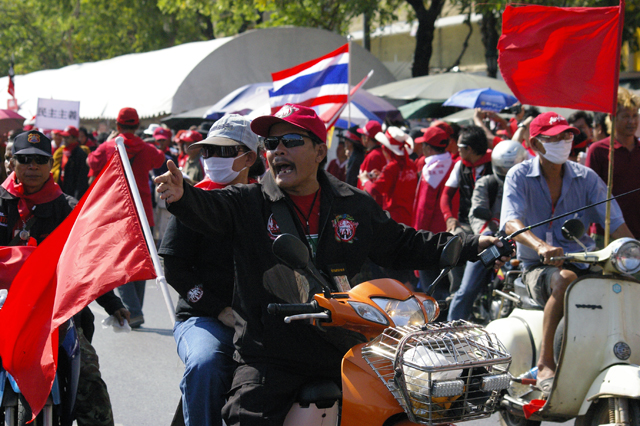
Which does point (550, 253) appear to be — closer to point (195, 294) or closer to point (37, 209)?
point (195, 294)

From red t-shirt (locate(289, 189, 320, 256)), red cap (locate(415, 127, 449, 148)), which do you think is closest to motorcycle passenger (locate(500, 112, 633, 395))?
red t-shirt (locate(289, 189, 320, 256))

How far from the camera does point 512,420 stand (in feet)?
16.1

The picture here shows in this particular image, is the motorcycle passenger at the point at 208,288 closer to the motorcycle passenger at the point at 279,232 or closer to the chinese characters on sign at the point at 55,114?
the motorcycle passenger at the point at 279,232

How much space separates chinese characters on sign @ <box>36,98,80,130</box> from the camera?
619 inches

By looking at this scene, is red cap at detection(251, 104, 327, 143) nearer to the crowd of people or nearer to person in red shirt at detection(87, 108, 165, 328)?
the crowd of people

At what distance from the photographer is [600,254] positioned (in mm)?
4113

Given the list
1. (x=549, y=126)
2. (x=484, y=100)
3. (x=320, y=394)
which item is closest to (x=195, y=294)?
(x=320, y=394)

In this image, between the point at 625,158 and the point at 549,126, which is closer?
the point at 549,126

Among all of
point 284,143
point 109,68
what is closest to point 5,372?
point 284,143

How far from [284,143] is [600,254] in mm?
2103

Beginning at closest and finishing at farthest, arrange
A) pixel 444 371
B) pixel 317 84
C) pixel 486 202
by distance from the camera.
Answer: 1. pixel 444 371
2. pixel 486 202
3. pixel 317 84

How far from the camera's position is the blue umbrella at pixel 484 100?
1239cm

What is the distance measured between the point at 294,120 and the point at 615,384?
2.26 meters

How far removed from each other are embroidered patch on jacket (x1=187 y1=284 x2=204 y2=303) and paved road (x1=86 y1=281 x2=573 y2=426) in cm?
38
